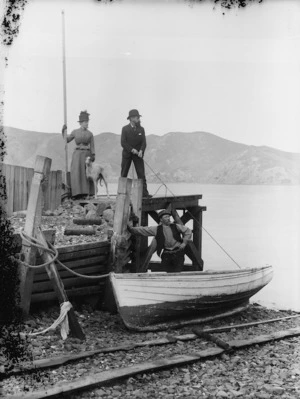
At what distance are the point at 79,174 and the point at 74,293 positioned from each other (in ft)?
16.3

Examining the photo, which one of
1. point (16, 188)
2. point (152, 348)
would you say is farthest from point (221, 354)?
point (16, 188)

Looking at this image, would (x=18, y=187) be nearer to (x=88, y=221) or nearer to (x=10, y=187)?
(x=10, y=187)

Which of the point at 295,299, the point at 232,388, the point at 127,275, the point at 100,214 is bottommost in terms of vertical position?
the point at 295,299

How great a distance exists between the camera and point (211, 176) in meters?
95.2

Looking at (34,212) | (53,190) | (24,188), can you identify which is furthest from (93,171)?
(34,212)

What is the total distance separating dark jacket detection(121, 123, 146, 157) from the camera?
12102 millimetres

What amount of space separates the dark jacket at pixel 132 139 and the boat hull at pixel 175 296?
3.81 m

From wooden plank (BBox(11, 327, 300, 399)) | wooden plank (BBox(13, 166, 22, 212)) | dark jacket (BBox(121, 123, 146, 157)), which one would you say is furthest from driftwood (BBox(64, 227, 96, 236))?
wooden plank (BBox(11, 327, 300, 399))

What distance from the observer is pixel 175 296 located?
888cm

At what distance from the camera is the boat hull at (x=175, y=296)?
27.0ft

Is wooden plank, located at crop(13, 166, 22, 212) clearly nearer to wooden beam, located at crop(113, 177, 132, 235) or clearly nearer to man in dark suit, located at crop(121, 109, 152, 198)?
man in dark suit, located at crop(121, 109, 152, 198)

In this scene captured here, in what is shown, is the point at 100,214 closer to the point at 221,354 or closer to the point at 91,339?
the point at 91,339

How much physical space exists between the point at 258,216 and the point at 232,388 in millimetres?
44535

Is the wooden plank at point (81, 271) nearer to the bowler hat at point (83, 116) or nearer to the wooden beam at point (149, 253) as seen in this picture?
the wooden beam at point (149, 253)
